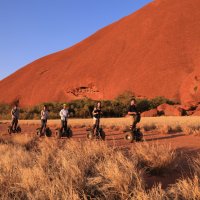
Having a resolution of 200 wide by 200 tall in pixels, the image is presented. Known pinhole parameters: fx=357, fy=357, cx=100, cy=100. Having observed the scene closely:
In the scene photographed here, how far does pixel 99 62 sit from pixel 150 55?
10139mm

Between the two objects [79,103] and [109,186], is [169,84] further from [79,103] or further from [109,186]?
[109,186]

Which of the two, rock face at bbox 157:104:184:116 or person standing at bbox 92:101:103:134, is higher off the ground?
rock face at bbox 157:104:184:116

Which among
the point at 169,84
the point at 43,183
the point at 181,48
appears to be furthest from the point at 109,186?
the point at 181,48

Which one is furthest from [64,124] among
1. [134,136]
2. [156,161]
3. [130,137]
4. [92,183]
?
[92,183]

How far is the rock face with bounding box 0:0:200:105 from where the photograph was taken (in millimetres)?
53500

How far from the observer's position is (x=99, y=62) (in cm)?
6506

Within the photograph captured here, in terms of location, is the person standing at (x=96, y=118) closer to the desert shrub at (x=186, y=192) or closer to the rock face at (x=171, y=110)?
the desert shrub at (x=186, y=192)

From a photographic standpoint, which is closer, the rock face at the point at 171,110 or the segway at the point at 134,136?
the segway at the point at 134,136

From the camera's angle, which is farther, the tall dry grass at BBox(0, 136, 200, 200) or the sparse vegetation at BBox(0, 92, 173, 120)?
the sparse vegetation at BBox(0, 92, 173, 120)

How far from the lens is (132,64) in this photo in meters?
60.1

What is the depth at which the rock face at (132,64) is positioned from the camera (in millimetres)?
53500

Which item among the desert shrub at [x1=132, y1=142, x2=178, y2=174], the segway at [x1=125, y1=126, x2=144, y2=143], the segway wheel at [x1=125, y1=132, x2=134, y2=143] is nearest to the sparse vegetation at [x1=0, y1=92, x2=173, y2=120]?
the segway wheel at [x1=125, y1=132, x2=134, y2=143]

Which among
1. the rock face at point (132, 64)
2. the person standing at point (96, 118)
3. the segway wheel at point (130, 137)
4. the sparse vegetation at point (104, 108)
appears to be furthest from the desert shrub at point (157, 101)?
the segway wheel at point (130, 137)

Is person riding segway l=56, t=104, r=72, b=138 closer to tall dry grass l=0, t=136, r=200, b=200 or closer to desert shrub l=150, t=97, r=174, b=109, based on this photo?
tall dry grass l=0, t=136, r=200, b=200
